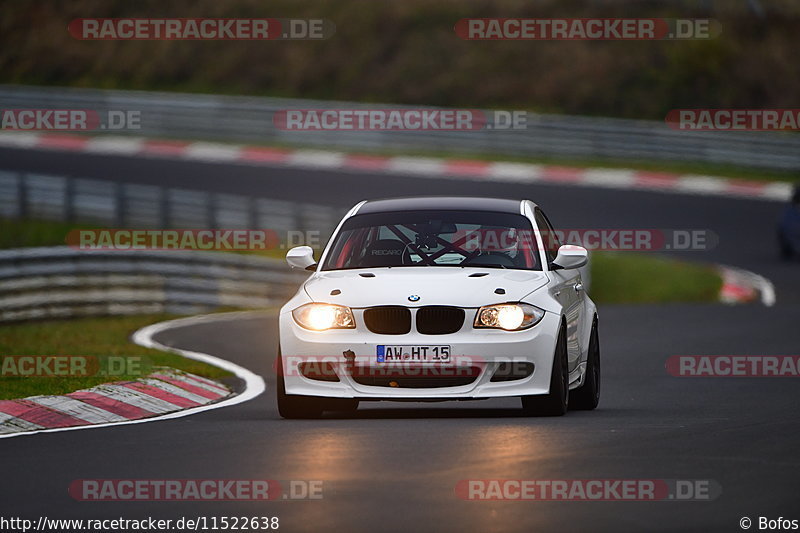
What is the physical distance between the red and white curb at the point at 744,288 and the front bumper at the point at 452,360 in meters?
15.0

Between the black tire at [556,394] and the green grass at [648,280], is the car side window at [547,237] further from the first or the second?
the green grass at [648,280]

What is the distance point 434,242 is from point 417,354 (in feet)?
4.54

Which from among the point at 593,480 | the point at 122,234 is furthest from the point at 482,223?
the point at 122,234

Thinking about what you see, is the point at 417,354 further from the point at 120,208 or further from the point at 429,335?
the point at 120,208

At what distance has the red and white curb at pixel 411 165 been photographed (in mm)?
39625

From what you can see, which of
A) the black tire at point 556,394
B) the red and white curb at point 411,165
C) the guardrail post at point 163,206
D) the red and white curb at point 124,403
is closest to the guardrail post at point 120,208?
the guardrail post at point 163,206

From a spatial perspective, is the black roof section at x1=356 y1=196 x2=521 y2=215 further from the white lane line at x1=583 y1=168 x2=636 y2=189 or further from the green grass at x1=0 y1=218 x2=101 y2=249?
the white lane line at x1=583 y1=168 x2=636 y2=189

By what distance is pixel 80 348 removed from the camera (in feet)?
56.9

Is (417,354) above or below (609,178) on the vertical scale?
below

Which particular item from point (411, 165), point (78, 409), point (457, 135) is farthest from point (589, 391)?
point (457, 135)

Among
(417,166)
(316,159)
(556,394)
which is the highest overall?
(316,159)

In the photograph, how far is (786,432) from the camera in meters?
10.4

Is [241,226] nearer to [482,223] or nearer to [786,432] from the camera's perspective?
[482,223]

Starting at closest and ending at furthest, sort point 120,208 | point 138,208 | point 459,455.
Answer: point 459,455 < point 120,208 < point 138,208
